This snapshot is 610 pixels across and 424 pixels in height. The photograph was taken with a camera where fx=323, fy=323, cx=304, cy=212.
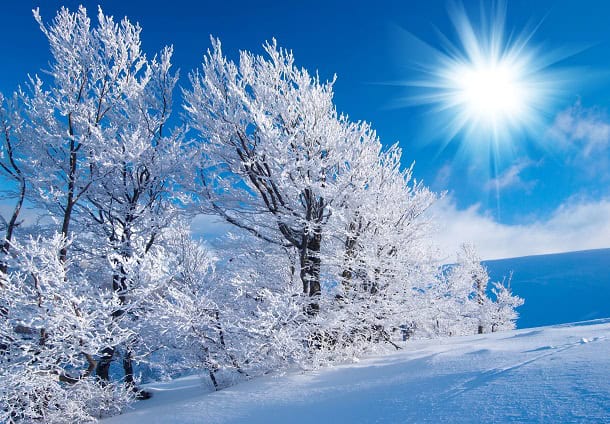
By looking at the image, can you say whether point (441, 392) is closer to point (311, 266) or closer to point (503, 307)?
point (311, 266)

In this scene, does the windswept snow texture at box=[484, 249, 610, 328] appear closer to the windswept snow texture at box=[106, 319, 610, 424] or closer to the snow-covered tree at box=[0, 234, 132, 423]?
the windswept snow texture at box=[106, 319, 610, 424]

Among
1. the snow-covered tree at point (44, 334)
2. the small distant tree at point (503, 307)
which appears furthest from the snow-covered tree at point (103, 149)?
the small distant tree at point (503, 307)

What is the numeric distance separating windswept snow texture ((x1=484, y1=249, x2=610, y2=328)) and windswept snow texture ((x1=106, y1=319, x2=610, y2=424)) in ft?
141

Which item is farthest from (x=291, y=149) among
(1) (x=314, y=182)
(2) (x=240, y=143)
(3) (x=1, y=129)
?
(3) (x=1, y=129)

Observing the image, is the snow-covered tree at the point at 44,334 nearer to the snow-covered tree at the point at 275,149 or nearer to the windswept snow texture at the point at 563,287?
the snow-covered tree at the point at 275,149

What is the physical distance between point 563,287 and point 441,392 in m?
59.0

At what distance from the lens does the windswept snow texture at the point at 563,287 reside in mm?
39219

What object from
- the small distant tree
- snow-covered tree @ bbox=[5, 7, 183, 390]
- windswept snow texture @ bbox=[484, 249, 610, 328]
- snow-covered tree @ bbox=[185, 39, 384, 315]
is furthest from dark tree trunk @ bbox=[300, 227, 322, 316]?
windswept snow texture @ bbox=[484, 249, 610, 328]

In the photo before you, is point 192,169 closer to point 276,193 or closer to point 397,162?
point 276,193

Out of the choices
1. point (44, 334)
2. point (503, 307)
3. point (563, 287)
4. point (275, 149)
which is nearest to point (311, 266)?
point (275, 149)

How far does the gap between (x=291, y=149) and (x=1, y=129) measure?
6078 millimetres

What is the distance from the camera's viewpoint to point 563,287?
158 ft

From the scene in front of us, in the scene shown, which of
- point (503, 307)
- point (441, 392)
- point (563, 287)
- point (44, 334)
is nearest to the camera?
point (441, 392)

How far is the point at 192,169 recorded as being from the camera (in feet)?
26.1
